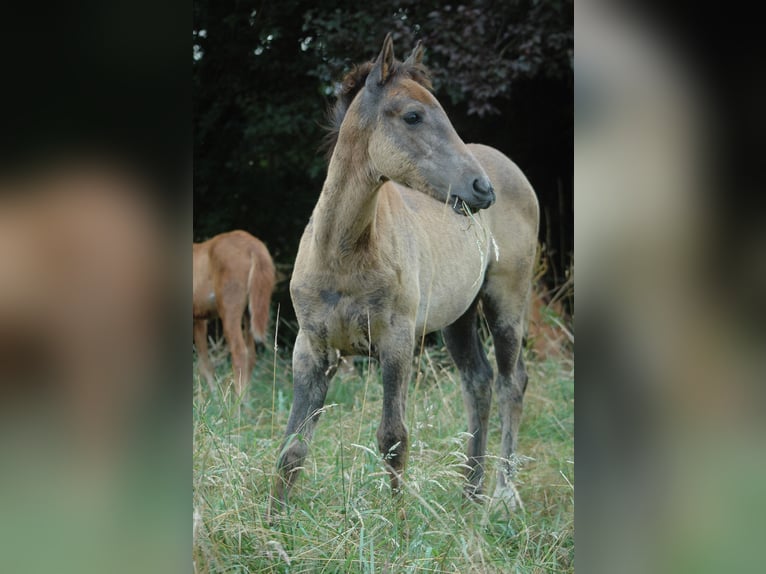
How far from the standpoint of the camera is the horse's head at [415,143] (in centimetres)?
303

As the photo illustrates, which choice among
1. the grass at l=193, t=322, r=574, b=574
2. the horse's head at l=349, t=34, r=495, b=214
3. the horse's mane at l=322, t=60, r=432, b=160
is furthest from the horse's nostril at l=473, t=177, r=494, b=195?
the grass at l=193, t=322, r=574, b=574

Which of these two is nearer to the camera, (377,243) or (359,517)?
(359,517)

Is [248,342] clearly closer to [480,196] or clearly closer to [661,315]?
[480,196]

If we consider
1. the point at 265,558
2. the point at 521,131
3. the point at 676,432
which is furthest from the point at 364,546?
the point at 521,131

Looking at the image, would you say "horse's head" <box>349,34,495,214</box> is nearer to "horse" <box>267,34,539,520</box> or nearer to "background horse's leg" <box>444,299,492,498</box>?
"horse" <box>267,34,539,520</box>

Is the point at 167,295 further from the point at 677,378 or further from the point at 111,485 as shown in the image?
the point at 677,378

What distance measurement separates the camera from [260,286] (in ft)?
21.2

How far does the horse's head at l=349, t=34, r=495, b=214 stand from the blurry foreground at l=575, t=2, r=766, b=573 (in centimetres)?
180

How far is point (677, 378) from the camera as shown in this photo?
1.14 m

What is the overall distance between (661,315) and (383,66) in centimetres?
220

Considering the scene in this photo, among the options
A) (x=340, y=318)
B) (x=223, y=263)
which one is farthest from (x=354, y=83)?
(x=223, y=263)

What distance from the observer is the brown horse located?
6.41m

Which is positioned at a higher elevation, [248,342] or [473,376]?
[473,376]

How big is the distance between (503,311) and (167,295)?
10.7 ft
